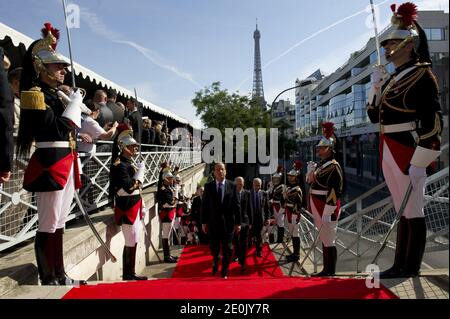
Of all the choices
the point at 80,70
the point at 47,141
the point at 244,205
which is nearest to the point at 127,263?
the point at 47,141

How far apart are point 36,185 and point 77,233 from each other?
150cm

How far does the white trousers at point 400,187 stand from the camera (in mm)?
2996

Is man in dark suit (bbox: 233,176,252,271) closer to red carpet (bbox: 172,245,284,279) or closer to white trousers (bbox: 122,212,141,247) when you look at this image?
red carpet (bbox: 172,245,284,279)

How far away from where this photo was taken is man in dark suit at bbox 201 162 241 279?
626 centimetres

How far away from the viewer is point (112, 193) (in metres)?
4.94

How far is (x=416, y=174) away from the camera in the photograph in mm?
2887

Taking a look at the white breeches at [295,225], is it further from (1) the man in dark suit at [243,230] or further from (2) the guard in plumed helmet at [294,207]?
(1) the man in dark suit at [243,230]

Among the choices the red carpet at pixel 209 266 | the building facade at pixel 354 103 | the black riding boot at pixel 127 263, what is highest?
the building facade at pixel 354 103

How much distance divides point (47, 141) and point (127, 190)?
180cm

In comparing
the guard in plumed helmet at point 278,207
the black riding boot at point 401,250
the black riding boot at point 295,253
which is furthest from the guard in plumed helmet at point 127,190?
the guard in plumed helmet at point 278,207

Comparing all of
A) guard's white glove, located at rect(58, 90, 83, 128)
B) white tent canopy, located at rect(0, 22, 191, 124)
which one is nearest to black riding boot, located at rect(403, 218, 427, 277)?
guard's white glove, located at rect(58, 90, 83, 128)

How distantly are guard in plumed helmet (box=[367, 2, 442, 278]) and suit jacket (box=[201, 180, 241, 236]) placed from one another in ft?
11.0
